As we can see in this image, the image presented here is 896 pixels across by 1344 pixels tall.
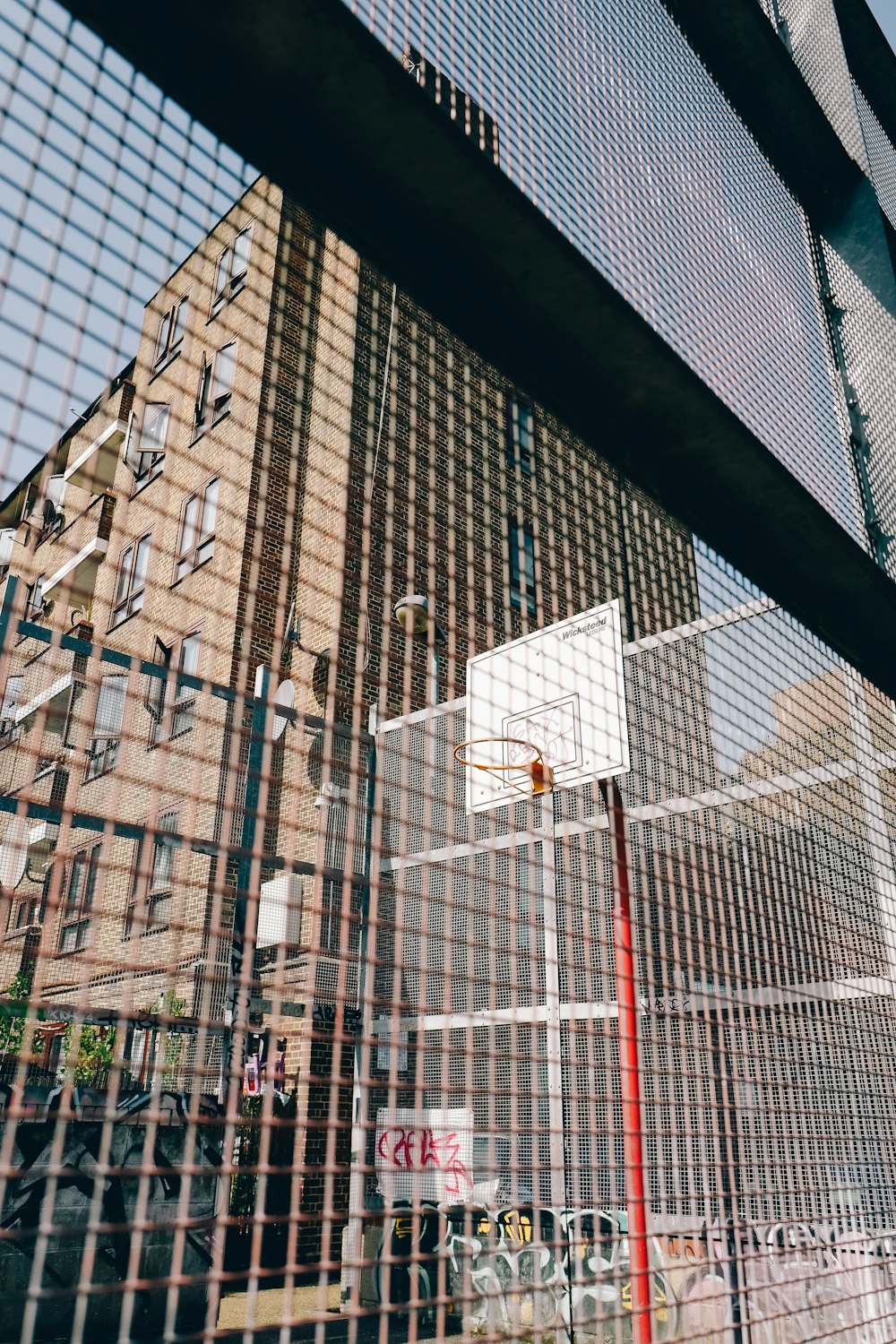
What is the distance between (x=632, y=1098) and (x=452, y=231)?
1.01m

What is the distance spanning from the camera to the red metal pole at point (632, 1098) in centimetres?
108

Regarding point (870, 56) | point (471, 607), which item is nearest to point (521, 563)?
point (471, 607)

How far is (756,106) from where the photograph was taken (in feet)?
5.68

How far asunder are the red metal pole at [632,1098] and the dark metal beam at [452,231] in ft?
1.62

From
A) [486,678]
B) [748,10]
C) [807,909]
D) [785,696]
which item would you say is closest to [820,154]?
[748,10]

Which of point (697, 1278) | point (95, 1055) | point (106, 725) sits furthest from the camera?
point (95, 1055)

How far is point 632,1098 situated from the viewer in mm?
1146

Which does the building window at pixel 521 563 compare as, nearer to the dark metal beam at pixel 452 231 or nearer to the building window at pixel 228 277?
the dark metal beam at pixel 452 231

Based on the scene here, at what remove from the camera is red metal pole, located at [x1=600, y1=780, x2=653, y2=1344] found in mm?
1076

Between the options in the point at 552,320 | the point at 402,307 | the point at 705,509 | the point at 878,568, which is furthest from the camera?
the point at 878,568

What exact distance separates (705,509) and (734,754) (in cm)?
52

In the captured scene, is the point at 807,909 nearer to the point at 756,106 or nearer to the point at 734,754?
the point at 734,754

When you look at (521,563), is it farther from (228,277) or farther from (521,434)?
(228,277)

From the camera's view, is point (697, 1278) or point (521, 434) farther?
point (697, 1278)
